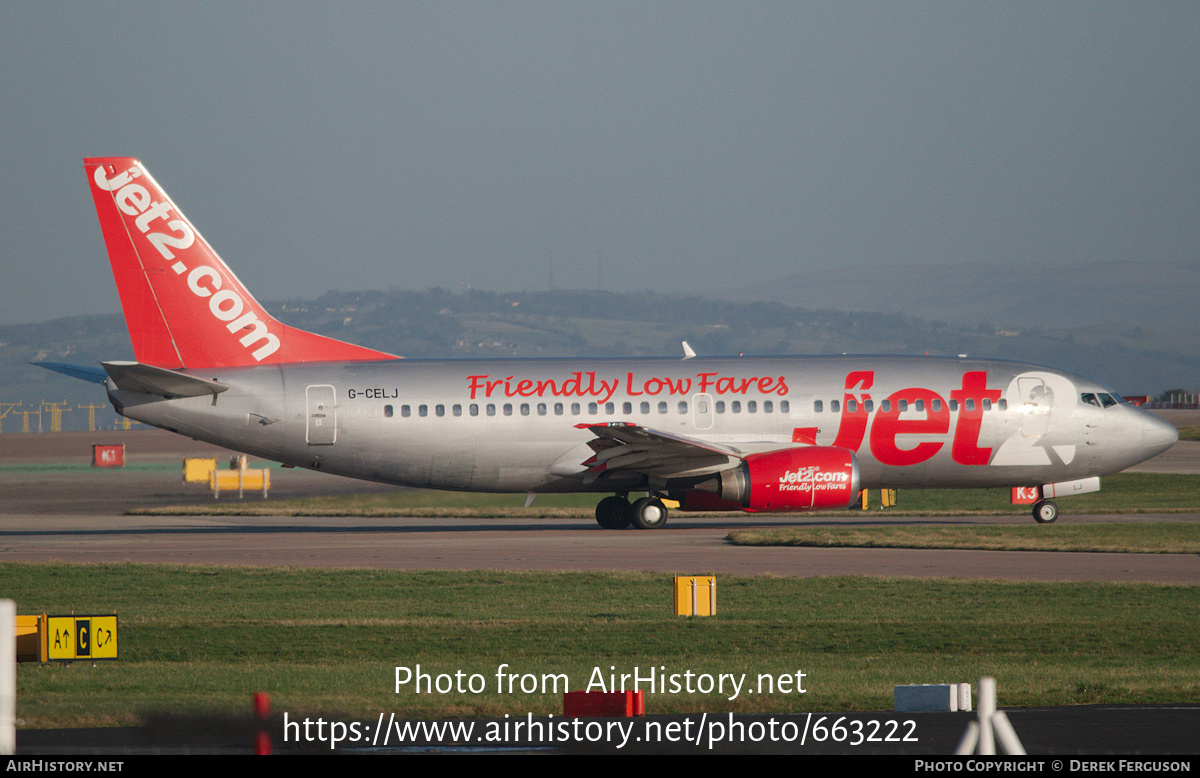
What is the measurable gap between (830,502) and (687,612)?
14636 millimetres

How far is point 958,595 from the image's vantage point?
77.2ft

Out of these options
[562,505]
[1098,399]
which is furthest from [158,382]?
[1098,399]

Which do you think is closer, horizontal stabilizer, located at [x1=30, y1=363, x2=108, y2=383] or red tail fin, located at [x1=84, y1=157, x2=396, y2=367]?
red tail fin, located at [x1=84, y1=157, x2=396, y2=367]

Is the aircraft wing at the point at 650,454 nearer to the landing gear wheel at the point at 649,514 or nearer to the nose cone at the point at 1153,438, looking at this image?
the landing gear wheel at the point at 649,514

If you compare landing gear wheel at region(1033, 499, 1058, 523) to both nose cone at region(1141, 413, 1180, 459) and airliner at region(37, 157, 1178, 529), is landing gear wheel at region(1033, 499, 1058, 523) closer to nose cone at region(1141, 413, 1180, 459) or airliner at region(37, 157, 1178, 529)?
airliner at region(37, 157, 1178, 529)

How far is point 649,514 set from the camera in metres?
37.3

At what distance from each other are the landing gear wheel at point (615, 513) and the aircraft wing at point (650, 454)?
4.94ft

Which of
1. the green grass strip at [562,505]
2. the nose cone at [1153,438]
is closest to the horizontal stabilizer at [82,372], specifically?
the green grass strip at [562,505]

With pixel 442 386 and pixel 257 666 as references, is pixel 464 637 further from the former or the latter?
pixel 442 386

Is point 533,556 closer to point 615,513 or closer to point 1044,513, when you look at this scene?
point 615,513

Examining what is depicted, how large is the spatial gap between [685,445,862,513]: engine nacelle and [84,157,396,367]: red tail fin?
11.4 meters

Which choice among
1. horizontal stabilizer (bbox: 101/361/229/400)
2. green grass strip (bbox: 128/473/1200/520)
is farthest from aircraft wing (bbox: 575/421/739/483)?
horizontal stabilizer (bbox: 101/361/229/400)

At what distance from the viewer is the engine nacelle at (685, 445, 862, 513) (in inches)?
1373

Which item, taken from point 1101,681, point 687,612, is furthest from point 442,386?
point 1101,681
